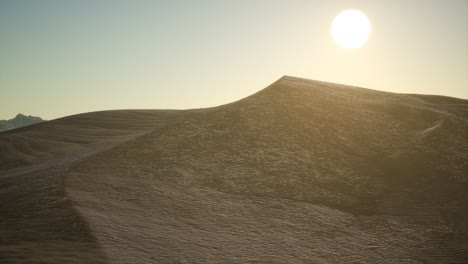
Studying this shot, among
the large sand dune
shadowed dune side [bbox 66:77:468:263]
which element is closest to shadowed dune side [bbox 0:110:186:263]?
the large sand dune

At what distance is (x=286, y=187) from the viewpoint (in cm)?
1997

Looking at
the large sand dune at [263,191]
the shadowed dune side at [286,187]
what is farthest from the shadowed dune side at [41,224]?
the shadowed dune side at [286,187]

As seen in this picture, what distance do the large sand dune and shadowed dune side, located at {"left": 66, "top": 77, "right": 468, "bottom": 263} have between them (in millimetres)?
66

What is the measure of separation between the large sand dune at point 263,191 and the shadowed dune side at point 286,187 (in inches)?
2.6

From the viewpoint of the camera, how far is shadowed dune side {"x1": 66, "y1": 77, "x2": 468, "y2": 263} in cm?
1299

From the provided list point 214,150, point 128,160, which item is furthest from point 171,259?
point 214,150

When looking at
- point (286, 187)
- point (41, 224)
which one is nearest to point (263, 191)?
point (286, 187)

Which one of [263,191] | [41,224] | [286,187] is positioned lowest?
[41,224]

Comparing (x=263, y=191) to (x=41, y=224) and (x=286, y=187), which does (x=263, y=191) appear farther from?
(x=41, y=224)

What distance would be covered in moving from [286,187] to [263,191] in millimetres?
1506

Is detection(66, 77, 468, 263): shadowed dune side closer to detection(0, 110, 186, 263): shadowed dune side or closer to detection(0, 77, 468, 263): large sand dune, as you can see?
detection(0, 77, 468, 263): large sand dune

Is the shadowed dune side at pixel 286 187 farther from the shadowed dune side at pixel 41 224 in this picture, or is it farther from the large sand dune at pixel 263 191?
the shadowed dune side at pixel 41 224

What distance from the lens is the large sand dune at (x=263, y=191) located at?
1198cm

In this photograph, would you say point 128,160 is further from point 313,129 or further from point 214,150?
point 313,129
